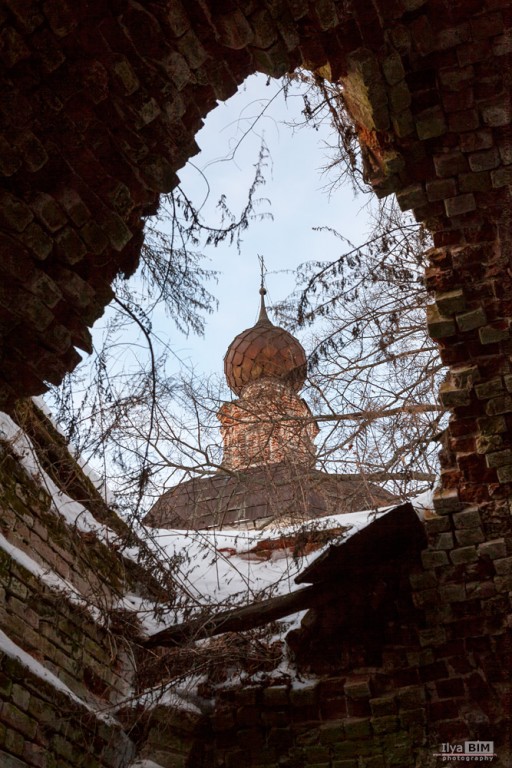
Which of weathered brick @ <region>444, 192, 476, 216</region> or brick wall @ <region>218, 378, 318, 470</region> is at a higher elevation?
brick wall @ <region>218, 378, 318, 470</region>

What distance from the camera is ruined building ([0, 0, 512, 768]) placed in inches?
128

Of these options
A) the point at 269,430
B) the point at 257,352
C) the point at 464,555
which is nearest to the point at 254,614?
the point at 464,555

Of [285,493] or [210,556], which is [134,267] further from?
[285,493]

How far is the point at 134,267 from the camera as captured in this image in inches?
150

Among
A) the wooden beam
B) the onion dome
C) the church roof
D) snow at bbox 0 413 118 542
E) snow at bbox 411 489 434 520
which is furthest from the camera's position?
the onion dome

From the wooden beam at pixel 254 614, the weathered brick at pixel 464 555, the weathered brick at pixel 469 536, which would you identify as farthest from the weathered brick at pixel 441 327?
the wooden beam at pixel 254 614

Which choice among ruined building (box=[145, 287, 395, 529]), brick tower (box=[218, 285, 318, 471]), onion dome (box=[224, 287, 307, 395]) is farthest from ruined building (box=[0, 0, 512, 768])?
onion dome (box=[224, 287, 307, 395])

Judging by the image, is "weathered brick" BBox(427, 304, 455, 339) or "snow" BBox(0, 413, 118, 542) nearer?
"weathered brick" BBox(427, 304, 455, 339)

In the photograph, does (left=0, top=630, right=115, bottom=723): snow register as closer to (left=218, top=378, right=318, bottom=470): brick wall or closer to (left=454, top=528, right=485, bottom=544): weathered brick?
(left=454, top=528, right=485, bottom=544): weathered brick

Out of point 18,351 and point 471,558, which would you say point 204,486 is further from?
point 18,351

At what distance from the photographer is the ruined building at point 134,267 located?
128 inches

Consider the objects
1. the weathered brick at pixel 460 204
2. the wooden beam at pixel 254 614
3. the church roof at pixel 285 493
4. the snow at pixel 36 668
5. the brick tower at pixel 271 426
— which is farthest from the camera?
the brick tower at pixel 271 426

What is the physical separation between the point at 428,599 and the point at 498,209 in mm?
2273

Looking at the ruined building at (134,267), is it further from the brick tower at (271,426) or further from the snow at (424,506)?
the brick tower at (271,426)
